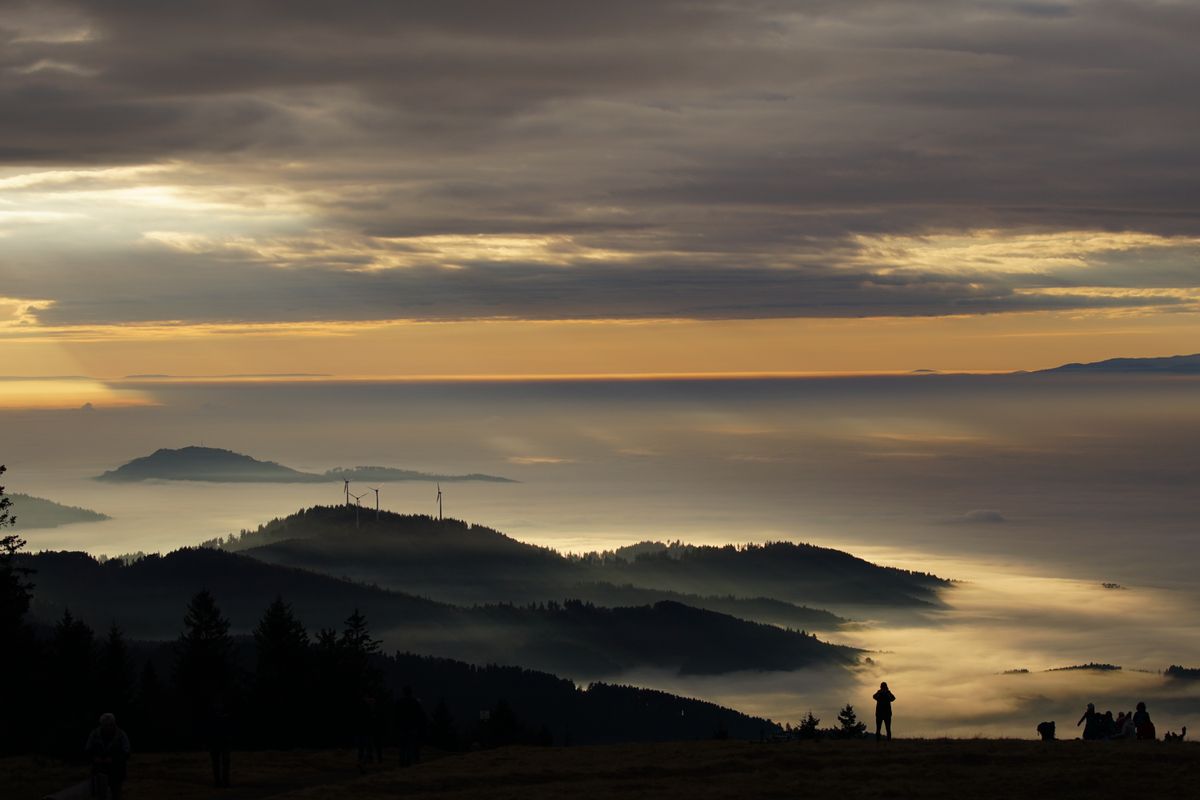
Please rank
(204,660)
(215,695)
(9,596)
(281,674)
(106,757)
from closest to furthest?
(106,757), (215,695), (9,596), (281,674), (204,660)

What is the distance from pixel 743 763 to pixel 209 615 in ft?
329

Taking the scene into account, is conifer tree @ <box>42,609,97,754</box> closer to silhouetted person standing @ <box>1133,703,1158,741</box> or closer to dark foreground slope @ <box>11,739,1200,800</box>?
dark foreground slope @ <box>11,739,1200,800</box>

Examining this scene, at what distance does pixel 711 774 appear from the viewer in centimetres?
4403

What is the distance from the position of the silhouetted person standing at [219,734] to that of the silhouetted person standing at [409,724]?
19.8 feet

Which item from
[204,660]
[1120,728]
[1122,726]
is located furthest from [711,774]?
[204,660]

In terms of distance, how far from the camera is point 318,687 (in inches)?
3693

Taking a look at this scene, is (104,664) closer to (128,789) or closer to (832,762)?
(128,789)

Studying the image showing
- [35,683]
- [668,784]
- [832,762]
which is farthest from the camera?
[35,683]

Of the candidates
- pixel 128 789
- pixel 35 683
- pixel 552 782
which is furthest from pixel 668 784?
pixel 35 683

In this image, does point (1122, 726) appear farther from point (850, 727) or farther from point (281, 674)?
point (281, 674)

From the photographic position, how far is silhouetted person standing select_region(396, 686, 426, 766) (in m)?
45.7

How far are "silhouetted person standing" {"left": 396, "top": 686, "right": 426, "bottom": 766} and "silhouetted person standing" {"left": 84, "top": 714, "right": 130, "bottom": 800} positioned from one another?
459 inches

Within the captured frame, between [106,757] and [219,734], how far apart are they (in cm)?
677

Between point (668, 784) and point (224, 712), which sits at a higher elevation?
point (224, 712)
